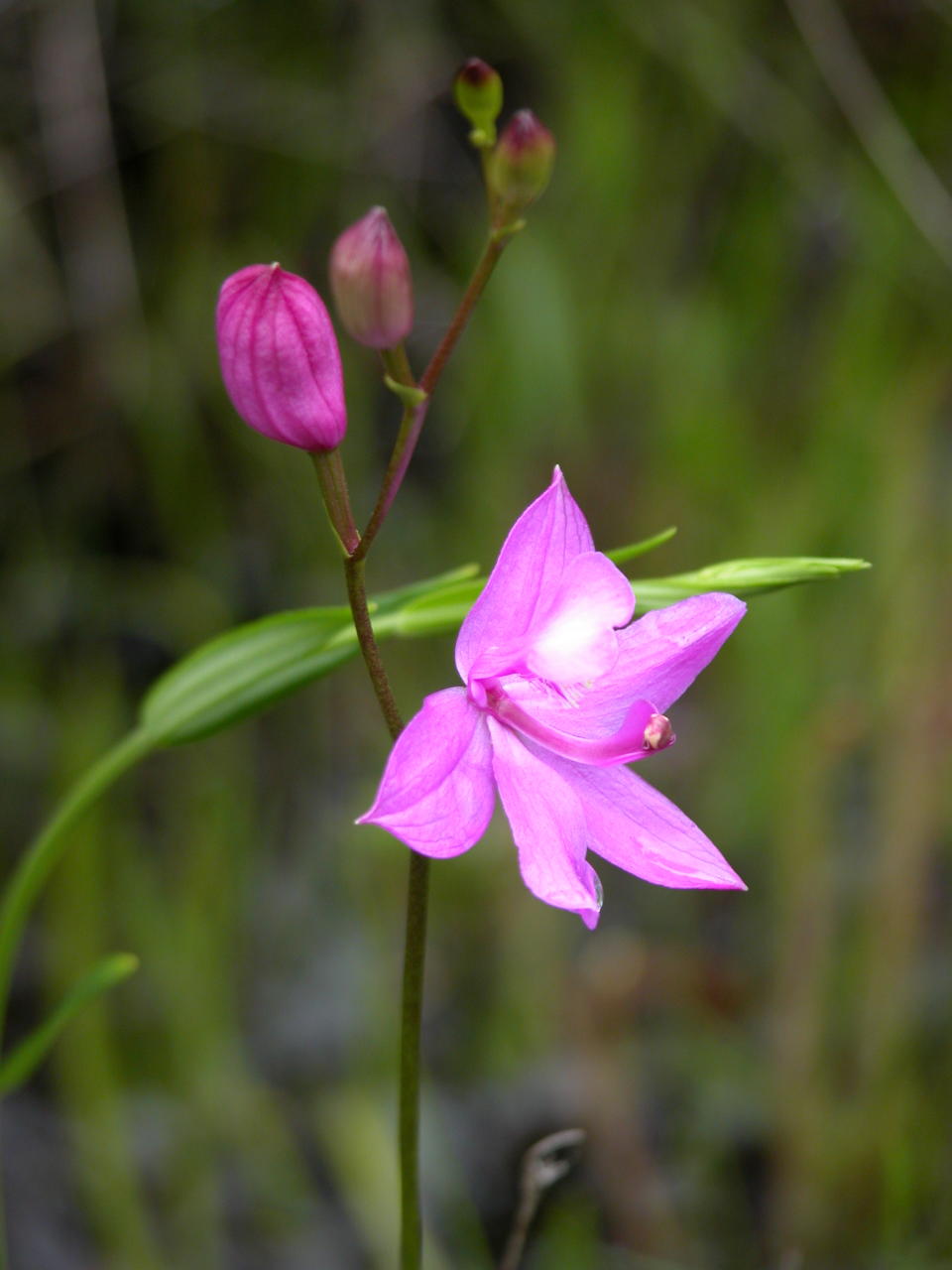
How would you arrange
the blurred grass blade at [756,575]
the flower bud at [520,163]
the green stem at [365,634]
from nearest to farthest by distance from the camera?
the green stem at [365,634] → the flower bud at [520,163] → the blurred grass blade at [756,575]

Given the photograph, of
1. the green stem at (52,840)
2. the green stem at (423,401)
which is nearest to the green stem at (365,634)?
the green stem at (423,401)

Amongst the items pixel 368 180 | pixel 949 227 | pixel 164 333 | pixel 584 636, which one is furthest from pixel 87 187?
pixel 584 636

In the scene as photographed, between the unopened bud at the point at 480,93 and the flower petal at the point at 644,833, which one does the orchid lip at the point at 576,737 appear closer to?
the flower petal at the point at 644,833

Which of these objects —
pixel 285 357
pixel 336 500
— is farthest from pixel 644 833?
pixel 285 357

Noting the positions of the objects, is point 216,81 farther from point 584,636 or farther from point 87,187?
point 584,636

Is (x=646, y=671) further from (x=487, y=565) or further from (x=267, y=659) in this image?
(x=487, y=565)

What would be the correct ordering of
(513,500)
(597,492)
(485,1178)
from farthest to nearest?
(597,492)
(513,500)
(485,1178)

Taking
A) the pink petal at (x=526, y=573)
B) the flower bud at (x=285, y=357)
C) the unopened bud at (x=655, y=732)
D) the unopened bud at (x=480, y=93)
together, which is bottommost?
the unopened bud at (x=655, y=732)
